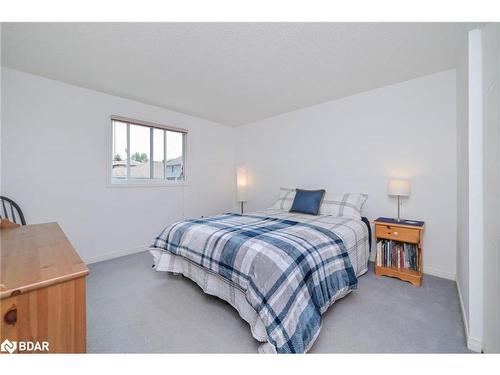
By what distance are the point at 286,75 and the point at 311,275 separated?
216cm

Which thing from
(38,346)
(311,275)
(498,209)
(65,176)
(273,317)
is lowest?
(273,317)

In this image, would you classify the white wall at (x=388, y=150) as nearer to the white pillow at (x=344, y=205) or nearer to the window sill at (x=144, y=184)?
the white pillow at (x=344, y=205)

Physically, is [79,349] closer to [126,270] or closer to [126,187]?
[126,270]

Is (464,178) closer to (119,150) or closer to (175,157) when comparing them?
(175,157)

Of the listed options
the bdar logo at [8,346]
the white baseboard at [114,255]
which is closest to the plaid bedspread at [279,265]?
the bdar logo at [8,346]

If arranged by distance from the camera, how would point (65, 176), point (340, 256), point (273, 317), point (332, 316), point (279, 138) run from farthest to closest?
point (279, 138)
point (65, 176)
point (340, 256)
point (332, 316)
point (273, 317)

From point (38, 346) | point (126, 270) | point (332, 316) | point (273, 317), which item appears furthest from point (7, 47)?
point (332, 316)

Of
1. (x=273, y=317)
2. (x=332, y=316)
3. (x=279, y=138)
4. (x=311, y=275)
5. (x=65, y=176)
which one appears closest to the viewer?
(x=273, y=317)

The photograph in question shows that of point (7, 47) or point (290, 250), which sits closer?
point (290, 250)

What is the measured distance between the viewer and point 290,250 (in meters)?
1.58

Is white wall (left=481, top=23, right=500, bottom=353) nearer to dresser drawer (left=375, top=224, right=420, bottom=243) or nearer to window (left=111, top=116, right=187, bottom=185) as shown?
dresser drawer (left=375, top=224, right=420, bottom=243)

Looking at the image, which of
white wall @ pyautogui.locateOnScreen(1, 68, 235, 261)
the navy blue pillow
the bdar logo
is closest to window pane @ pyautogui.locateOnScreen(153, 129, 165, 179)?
white wall @ pyautogui.locateOnScreen(1, 68, 235, 261)

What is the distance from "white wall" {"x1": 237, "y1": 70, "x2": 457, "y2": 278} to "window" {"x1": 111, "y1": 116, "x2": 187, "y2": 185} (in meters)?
1.87

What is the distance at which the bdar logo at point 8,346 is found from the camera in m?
0.64
